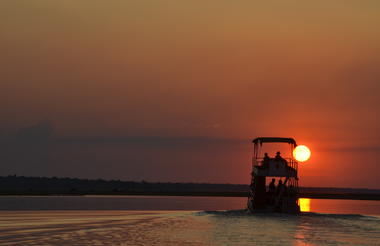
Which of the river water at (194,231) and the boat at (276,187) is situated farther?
the boat at (276,187)

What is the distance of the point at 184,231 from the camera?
43.5m

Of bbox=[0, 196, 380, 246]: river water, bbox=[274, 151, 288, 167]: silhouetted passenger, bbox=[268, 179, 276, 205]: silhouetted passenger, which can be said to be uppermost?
bbox=[274, 151, 288, 167]: silhouetted passenger

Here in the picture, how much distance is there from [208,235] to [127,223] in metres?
9.79

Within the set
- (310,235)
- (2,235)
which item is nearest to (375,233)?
(310,235)

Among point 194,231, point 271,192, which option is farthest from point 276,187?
point 194,231

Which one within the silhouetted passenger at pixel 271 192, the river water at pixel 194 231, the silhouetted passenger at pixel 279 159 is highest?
the silhouetted passenger at pixel 279 159

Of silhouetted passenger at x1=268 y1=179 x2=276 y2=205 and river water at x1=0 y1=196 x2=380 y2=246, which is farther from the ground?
silhouetted passenger at x1=268 y1=179 x2=276 y2=205

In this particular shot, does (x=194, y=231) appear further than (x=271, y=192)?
No

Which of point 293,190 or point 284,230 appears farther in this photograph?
point 293,190

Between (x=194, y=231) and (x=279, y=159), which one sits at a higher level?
(x=279, y=159)

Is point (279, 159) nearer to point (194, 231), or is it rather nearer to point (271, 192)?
point (271, 192)

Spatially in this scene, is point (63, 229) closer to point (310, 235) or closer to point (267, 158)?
point (310, 235)

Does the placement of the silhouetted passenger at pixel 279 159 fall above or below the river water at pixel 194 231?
above

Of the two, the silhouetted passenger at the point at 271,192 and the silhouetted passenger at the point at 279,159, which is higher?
the silhouetted passenger at the point at 279,159
